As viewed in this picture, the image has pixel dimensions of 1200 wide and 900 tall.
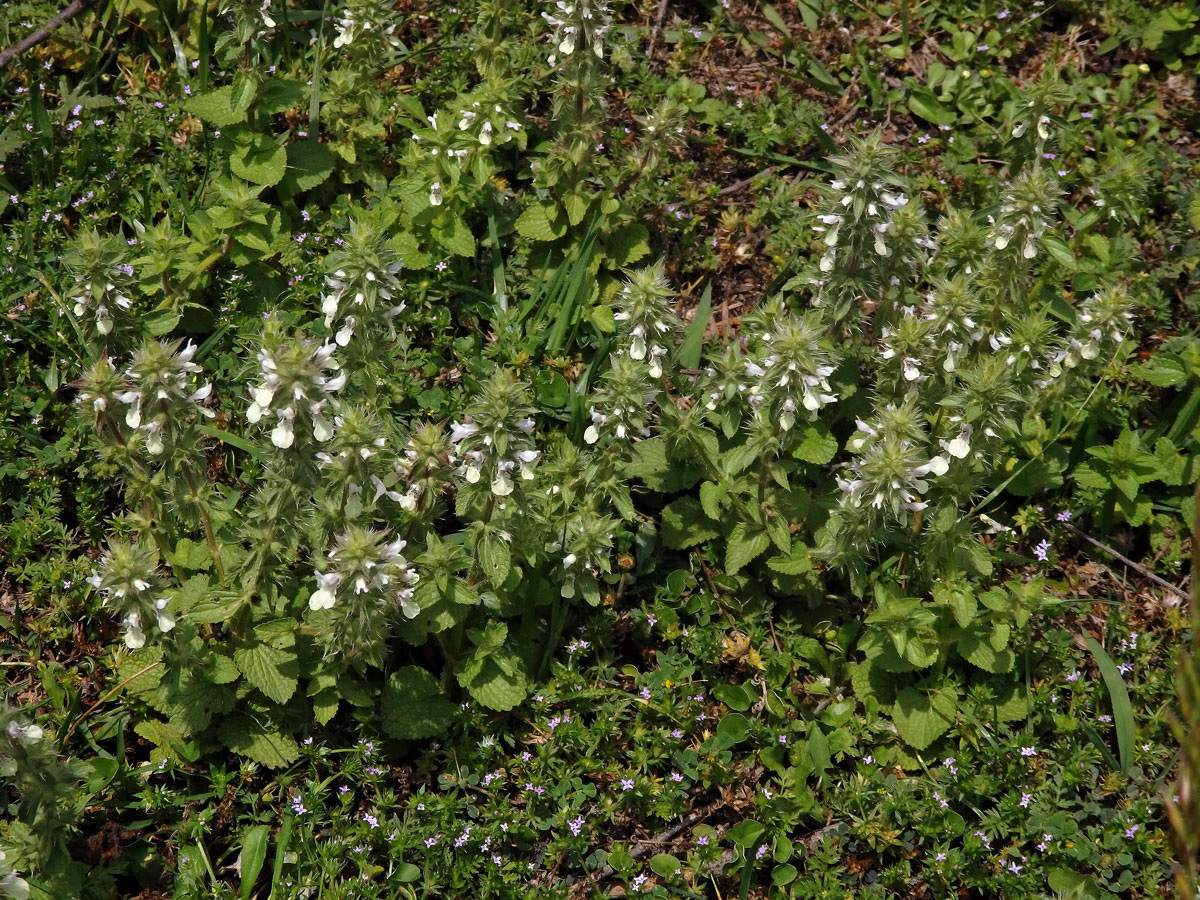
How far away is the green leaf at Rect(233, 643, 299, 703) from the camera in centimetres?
362

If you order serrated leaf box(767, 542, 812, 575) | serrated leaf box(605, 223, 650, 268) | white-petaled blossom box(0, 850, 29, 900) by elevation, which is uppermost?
serrated leaf box(605, 223, 650, 268)

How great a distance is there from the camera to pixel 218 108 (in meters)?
4.87

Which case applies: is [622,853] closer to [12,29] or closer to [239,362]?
[239,362]

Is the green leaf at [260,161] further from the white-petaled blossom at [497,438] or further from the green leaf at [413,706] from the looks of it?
the green leaf at [413,706]

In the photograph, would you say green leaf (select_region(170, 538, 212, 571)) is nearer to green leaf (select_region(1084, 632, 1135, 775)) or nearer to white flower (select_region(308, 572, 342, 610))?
white flower (select_region(308, 572, 342, 610))

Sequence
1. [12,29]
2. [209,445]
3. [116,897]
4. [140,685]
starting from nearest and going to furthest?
[116,897] < [140,685] < [209,445] < [12,29]

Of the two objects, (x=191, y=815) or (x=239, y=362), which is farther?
(x=239, y=362)

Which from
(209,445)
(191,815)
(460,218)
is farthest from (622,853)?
(460,218)

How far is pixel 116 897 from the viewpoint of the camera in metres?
3.61

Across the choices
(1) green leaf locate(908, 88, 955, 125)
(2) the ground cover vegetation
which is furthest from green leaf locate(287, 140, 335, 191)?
(1) green leaf locate(908, 88, 955, 125)

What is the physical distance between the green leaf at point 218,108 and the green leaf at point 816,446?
2933 mm

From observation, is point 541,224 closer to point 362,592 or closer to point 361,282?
point 361,282

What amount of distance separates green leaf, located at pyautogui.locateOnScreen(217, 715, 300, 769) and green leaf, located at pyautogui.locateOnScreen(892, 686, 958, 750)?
2.31 m

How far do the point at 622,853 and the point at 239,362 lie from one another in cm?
277
